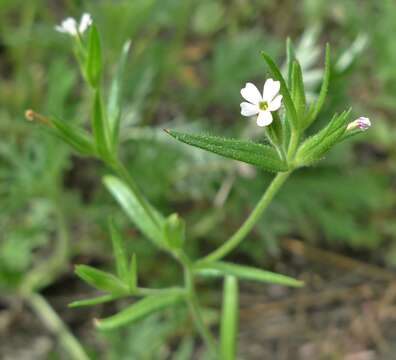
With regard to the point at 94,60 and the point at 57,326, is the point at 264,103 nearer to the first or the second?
the point at 94,60

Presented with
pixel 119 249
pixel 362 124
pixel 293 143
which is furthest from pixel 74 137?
pixel 362 124

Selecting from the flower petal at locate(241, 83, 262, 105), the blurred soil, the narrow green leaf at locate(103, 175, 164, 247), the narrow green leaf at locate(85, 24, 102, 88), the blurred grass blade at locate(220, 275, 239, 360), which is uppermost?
the narrow green leaf at locate(85, 24, 102, 88)

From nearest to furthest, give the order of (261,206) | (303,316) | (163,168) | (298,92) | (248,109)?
(248,109) → (298,92) → (261,206) → (163,168) → (303,316)

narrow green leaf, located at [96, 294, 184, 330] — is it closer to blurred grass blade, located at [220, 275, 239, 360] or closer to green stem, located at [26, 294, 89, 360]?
blurred grass blade, located at [220, 275, 239, 360]

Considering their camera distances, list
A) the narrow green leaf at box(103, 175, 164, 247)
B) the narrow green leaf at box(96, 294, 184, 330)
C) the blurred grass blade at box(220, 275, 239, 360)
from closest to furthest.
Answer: the narrow green leaf at box(96, 294, 184, 330), the narrow green leaf at box(103, 175, 164, 247), the blurred grass blade at box(220, 275, 239, 360)

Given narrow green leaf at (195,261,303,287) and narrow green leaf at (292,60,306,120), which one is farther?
narrow green leaf at (195,261,303,287)

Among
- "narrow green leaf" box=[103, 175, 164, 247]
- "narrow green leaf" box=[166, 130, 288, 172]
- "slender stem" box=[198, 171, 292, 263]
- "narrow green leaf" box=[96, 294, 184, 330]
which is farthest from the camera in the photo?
"narrow green leaf" box=[103, 175, 164, 247]

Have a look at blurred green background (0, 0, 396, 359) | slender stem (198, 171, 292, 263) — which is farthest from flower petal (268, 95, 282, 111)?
blurred green background (0, 0, 396, 359)
